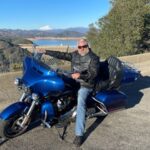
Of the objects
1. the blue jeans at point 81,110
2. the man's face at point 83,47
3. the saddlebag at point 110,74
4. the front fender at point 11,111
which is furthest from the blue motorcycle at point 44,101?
the man's face at point 83,47

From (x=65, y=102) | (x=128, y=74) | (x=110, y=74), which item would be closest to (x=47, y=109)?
(x=65, y=102)

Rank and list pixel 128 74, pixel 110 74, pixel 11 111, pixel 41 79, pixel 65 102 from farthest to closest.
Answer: pixel 128 74
pixel 110 74
pixel 65 102
pixel 41 79
pixel 11 111

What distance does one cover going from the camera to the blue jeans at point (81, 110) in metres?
6.17

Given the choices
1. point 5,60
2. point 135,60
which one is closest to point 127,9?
point 135,60

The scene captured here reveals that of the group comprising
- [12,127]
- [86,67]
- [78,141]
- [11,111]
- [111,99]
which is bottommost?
[78,141]

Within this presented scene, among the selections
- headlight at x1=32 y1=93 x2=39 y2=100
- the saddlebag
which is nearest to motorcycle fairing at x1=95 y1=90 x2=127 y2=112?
the saddlebag

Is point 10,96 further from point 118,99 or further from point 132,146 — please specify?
point 132,146

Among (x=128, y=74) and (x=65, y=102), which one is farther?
(x=128, y=74)

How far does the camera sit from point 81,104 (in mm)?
6371

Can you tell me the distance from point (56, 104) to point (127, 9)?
66.8 ft

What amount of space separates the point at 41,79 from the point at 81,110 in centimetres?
87

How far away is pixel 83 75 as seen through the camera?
6.24 m

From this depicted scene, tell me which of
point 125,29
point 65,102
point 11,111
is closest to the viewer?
point 11,111

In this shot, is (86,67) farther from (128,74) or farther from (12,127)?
(128,74)
